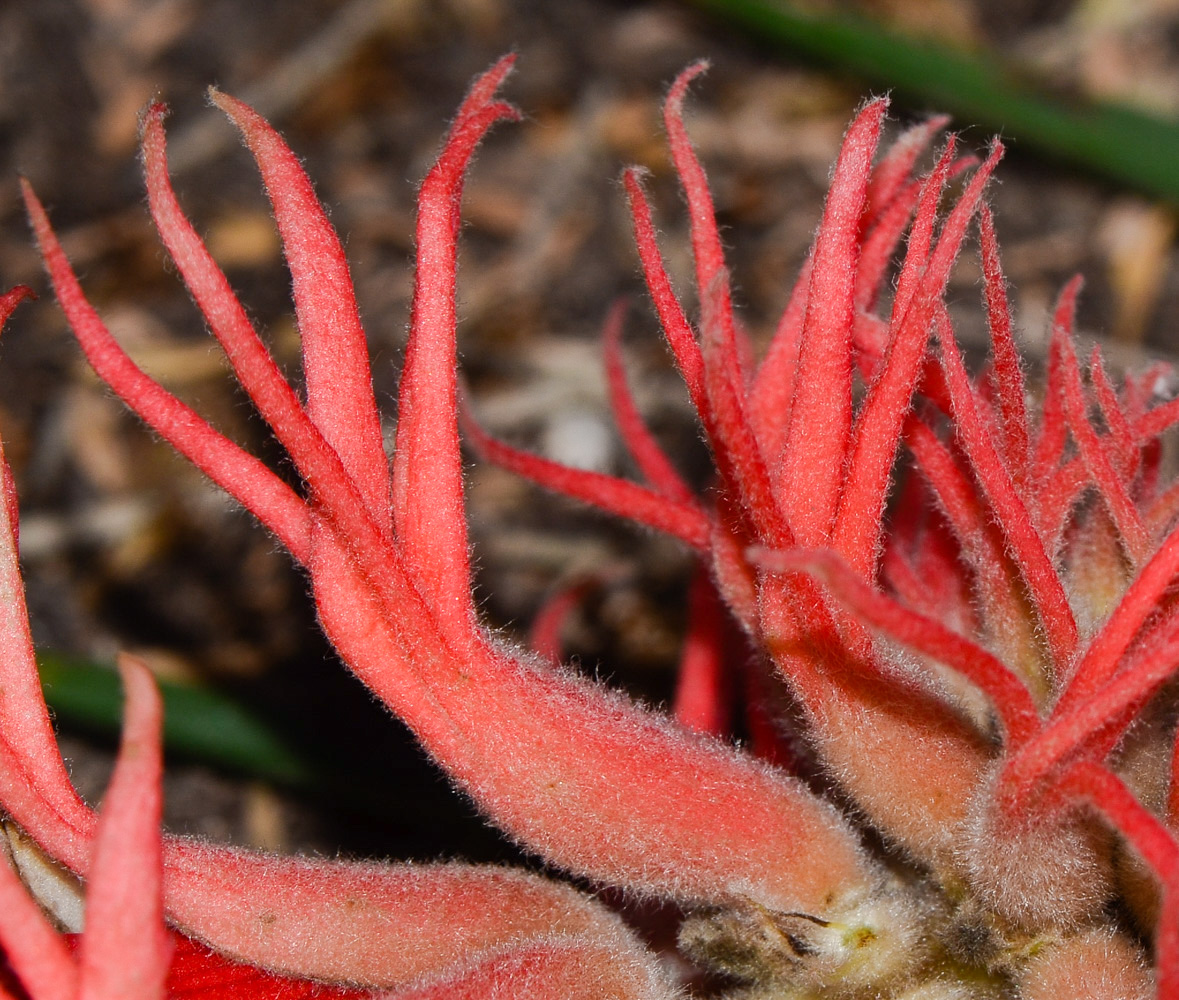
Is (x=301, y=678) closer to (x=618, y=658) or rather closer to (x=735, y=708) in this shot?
(x=618, y=658)

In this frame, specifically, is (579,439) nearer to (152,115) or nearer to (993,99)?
(993,99)

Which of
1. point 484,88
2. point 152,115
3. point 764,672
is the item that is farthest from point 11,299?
point 764,672

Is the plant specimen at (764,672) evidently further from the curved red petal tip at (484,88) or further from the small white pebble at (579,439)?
the small white pebble at (579,439)

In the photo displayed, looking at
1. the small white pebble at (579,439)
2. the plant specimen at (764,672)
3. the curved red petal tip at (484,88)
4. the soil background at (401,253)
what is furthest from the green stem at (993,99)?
the curved red petal tip at (484,88)

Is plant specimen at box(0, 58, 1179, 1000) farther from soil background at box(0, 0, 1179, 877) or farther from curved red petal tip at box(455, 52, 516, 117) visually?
soil background at box(0, 0, 1179, 877)

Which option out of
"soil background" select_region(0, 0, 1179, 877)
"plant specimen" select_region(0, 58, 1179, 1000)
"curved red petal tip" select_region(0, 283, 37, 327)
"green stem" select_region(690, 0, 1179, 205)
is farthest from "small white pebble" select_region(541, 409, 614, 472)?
"curved red petal tip" select_region(0, 283, 37, 327)
